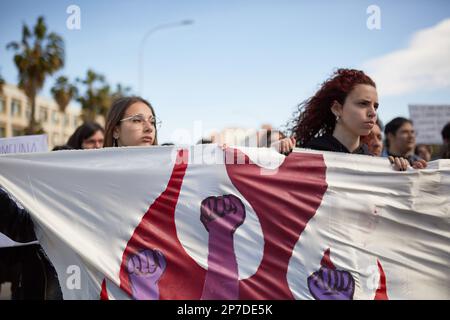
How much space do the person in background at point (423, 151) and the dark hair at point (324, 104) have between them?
4566 millimetres

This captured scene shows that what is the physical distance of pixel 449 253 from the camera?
2.93m

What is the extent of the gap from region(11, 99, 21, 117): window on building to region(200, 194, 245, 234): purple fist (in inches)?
2001

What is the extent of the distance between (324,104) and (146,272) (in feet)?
5.58

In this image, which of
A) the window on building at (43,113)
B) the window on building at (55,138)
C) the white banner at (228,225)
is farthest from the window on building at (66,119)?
the white banner at (228,225)

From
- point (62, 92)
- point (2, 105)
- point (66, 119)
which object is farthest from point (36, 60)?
point (66, 119)

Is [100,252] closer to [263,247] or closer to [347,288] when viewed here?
[263,247]

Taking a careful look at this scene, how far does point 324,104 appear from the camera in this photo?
3.44 meters

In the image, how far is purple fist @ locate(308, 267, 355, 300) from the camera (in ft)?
8.93

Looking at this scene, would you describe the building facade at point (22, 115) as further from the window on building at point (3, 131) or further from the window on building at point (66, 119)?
the window on building at point (66, 119)

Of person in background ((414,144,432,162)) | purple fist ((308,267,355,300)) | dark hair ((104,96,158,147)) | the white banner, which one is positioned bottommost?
purple fist ((308,267,355,300))

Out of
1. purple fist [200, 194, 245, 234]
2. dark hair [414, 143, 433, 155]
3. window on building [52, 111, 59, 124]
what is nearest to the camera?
purple fist [200, 194, 245, 234]

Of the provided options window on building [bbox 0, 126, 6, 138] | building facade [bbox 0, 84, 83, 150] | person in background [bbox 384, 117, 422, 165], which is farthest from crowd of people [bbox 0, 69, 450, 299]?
window on building [bbox 0, 126, 6, 138]

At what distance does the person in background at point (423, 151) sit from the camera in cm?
761

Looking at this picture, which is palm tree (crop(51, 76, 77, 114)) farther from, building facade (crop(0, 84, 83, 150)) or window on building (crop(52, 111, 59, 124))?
window on building (crop(52, 111, 59, 124))
